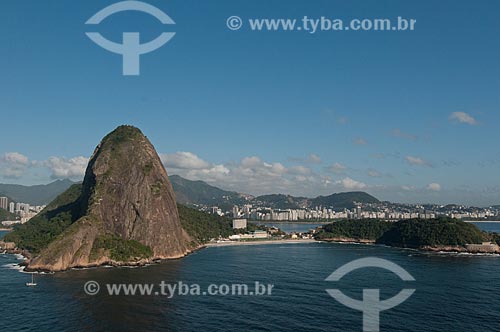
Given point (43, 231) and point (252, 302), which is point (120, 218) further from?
point (252, 302)

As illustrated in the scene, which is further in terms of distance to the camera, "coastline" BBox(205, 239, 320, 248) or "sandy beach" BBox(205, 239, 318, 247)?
"sandy beach" BBox(205, 239, 318, 247)

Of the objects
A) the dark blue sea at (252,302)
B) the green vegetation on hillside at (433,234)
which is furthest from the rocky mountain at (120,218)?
the green vegetation on hillside at (433,234)

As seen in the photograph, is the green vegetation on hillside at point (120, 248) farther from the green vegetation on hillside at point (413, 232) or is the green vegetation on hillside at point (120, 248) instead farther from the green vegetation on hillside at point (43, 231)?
the green vegetation on hillside at point (413, 232)

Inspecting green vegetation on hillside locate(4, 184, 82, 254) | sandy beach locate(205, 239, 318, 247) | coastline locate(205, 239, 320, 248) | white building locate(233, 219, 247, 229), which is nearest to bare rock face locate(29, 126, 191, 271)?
green vegetation on hillside locate(4, 184, 82, 254)

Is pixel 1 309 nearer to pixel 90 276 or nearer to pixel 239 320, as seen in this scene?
pixel 90 276

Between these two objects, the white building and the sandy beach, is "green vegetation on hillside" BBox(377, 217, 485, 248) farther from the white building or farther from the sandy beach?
the white building

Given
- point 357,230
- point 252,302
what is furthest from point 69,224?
point 357,230

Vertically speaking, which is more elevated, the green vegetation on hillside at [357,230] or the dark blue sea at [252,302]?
the green vegetation on hillside at [357,230]
